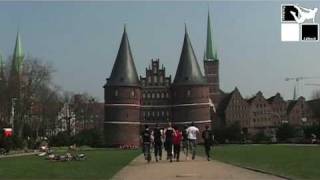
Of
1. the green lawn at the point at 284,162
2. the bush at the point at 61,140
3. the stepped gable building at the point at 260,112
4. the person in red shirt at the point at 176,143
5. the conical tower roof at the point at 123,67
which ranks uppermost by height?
the conical tower roof at the point at 123,67

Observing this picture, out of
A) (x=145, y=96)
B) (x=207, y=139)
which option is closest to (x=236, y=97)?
(x=145, y=96)

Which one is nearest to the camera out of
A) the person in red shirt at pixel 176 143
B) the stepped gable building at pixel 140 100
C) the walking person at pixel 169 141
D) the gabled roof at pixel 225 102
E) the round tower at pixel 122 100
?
the walking person at pixel 169 141

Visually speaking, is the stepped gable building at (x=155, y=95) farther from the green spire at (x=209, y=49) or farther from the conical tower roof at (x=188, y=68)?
the green spire at (x=209, y=49)

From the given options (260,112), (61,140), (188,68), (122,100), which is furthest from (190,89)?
(260,112)

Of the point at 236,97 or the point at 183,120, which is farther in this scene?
the point at 236,97

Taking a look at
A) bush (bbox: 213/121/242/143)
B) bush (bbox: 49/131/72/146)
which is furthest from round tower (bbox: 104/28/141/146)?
bush (bbox: 49/131/72/146)

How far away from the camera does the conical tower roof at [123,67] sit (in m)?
119

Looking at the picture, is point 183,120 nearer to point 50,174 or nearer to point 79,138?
point 79,138

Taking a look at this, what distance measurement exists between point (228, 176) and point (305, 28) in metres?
8.24

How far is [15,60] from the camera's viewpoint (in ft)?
252

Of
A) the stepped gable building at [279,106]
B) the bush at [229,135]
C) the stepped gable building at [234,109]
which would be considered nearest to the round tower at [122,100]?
the bush at [229,135]

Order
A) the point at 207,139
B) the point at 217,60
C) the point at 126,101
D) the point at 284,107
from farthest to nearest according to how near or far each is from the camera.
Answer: the point at 217,60 → the point at 284,107 → the point at 126,101 → the point at 207,139

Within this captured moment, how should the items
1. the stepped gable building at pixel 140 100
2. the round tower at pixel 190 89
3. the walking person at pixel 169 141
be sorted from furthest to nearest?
the round tower at pixel 190 89 < the stepped gable building at pixel 140 100 < the walking person at pixel 169 141

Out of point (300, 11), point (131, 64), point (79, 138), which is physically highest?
point (131, 64)
